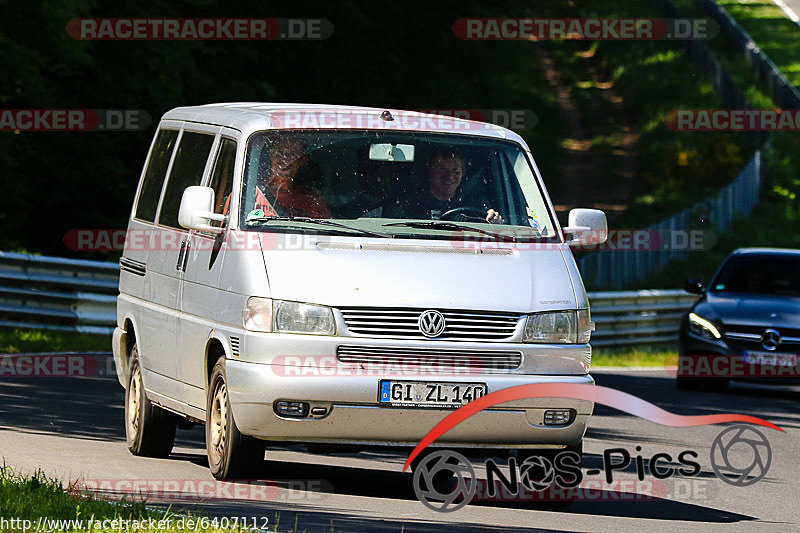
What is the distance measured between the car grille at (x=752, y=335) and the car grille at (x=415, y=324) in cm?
989

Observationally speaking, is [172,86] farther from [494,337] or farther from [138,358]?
[494,337]

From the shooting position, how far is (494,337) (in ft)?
31.7

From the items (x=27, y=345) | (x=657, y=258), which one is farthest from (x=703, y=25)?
(x=27, y=345)

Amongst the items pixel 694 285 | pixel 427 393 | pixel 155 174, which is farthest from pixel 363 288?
pixel 694 285

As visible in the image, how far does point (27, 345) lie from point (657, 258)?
24133 mm

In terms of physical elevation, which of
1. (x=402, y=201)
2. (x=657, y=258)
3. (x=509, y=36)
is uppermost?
(x=509, y=36)

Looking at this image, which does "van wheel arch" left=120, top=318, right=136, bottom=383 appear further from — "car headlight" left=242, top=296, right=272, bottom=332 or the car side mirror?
the car side mirror

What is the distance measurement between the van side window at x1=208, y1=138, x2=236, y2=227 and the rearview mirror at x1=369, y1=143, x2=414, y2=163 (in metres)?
0.86

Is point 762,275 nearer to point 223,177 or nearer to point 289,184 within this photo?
point 223,177

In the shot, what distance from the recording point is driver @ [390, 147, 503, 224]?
10.3 meters

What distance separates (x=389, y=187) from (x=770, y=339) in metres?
9.66

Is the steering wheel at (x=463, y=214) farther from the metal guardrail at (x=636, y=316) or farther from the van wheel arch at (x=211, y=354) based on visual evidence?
the metal guardrail at (x=636, y=316)

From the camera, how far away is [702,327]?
19.5 m

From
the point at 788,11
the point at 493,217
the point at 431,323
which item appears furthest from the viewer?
the point at 788,11
